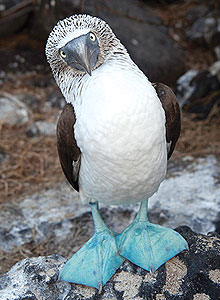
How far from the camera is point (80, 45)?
1.74m

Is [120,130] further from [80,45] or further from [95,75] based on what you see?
[80,45]

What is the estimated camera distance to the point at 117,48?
1.93m

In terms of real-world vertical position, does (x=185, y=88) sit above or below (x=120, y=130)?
below

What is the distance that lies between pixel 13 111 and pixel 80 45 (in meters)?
2.73

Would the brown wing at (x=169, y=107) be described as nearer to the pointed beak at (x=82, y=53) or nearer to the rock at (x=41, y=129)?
the pointed beak at (x=82, y=53)

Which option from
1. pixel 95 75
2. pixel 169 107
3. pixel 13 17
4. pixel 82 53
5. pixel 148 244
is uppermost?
pixel 82 53

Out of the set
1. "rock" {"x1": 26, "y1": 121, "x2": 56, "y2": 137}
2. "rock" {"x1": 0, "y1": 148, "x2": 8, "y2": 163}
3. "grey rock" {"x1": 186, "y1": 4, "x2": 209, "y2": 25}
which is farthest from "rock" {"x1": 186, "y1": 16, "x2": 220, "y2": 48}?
"rock" {"x1": 0, "y1": 148, "x2": 8, "y2": 163}

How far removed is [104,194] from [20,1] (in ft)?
11.5

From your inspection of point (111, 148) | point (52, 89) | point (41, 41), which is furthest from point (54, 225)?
point (41, 41)

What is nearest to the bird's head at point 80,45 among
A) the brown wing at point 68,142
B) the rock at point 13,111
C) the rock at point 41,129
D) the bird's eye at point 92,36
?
the bird's eye at point 92,36

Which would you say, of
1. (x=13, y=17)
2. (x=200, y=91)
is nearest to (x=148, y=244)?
(x=200, y=91)

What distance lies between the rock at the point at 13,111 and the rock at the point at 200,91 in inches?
61.1

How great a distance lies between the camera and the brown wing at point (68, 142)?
1908mm

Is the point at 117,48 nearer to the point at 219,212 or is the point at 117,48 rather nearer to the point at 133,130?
the point at 133,130
